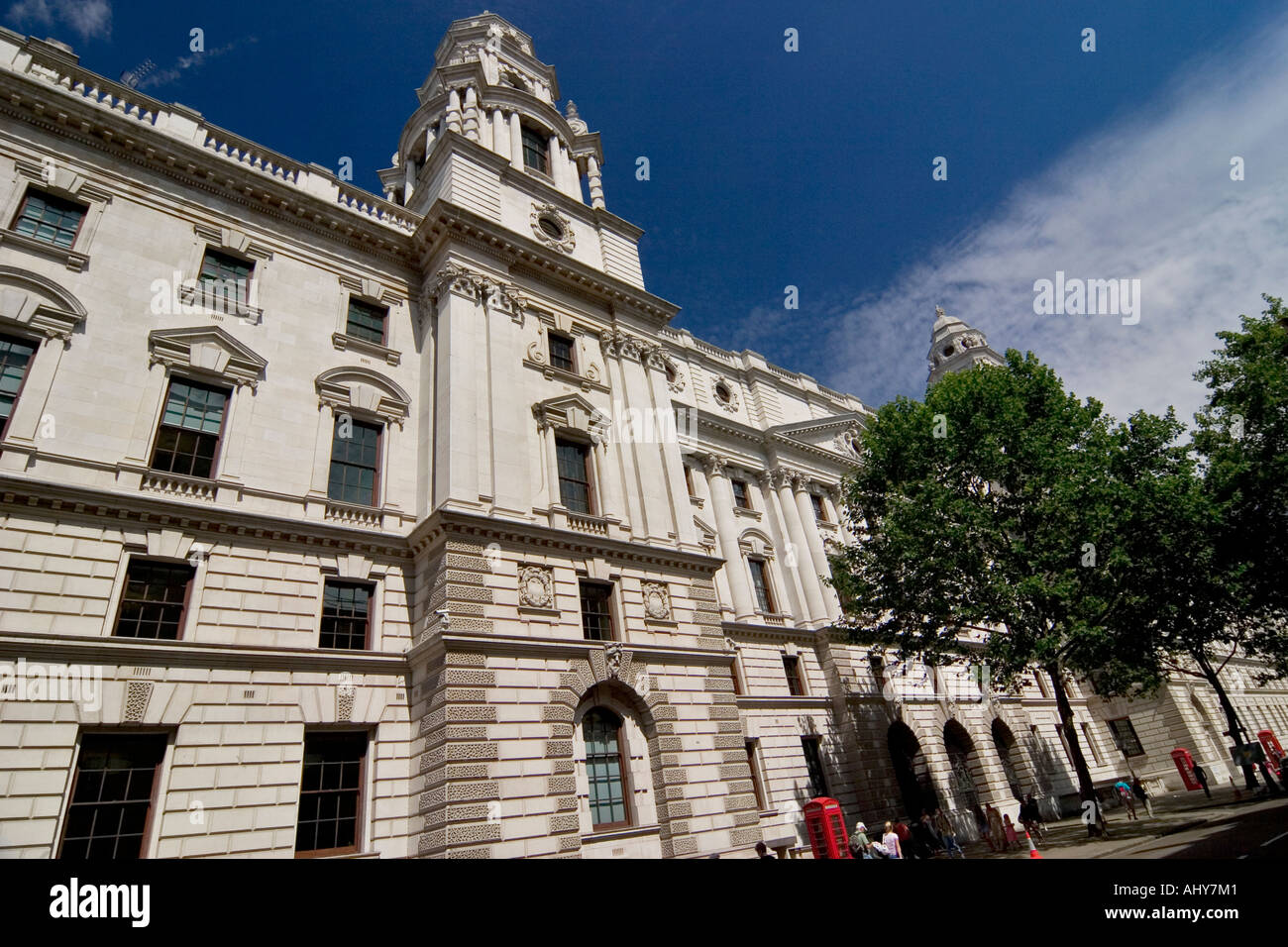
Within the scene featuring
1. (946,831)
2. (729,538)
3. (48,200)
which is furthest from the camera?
(729,538)

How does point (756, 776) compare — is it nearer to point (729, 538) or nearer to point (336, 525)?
point (729, 538)

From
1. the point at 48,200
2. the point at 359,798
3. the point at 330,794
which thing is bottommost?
the point at 359,798

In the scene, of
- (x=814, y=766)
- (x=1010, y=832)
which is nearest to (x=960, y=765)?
(x=1010, y=832)

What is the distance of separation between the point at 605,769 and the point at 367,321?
15.9 meters

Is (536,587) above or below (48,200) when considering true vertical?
below

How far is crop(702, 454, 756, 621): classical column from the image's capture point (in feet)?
102

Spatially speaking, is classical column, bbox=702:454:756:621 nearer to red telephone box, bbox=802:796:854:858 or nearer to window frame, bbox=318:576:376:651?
red telephone box, bbox=802:796:854:858

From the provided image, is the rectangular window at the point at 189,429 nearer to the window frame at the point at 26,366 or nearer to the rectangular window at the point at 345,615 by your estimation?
the window frame at the point at 26,366

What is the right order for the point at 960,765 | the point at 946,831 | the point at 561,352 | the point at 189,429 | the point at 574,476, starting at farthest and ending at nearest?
the point at 960,765 < the point at 946,831 < the point at 561,352 < the point at 574,476 < the point at 189,429

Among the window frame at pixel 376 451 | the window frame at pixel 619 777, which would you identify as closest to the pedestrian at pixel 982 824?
the window frame at pixel 619 777

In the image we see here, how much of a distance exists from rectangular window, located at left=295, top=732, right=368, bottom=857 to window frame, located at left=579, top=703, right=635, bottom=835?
17.9 feet

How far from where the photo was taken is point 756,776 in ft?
86.9

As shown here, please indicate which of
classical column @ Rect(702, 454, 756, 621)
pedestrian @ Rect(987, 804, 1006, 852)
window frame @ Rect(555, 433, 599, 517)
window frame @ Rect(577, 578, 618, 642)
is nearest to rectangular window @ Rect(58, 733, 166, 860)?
window frame @ Rect(577, 578, 618, 642)

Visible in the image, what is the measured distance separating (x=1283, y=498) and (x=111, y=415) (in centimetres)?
4044
